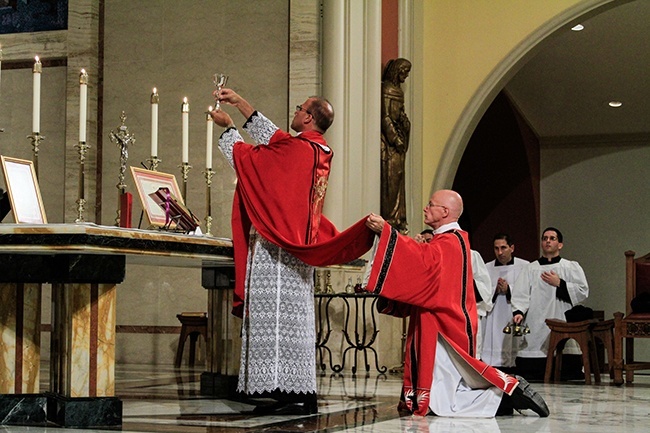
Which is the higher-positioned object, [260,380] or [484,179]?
[484,179]

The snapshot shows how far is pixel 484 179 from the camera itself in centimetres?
1781

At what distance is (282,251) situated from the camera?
5.69 meters

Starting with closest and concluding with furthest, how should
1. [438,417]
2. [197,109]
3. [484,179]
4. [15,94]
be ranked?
[438,417] < [197,109] < [15,94] < [484,179]

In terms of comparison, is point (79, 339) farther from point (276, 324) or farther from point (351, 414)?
point (351, 414)

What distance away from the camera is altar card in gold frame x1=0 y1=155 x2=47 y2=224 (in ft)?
17.2

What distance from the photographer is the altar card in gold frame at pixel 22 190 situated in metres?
5.23

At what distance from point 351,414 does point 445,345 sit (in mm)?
662

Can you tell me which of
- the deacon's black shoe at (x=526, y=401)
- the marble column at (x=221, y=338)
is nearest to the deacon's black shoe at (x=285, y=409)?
the deacon's black shoe at (x=526, y=401)

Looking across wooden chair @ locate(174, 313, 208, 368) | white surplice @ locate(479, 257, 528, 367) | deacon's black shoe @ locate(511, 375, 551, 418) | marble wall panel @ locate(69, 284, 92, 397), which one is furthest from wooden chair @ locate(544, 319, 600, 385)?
marble wall panel @ locate(69, 284, 92, 397)

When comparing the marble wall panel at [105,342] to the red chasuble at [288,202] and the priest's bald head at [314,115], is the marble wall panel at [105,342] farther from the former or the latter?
the priest's bald head at [314,115]

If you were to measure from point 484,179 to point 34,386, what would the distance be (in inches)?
518

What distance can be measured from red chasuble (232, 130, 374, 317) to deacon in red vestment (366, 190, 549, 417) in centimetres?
37

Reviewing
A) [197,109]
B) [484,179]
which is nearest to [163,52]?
Answer: [197,109]

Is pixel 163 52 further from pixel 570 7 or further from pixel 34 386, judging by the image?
pixel 34 386
